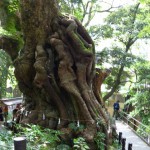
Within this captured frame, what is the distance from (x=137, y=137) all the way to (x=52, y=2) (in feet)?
24.0

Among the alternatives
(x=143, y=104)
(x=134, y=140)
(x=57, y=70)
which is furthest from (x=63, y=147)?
(x=143, y=104)

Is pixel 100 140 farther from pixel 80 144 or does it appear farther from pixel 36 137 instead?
pixel 36 137

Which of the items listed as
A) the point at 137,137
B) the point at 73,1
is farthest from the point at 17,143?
the point at 73,1

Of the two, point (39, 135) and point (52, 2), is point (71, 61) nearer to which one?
point (52, 2)

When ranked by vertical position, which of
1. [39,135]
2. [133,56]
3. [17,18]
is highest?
[17,18]

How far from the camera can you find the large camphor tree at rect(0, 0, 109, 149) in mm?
6883

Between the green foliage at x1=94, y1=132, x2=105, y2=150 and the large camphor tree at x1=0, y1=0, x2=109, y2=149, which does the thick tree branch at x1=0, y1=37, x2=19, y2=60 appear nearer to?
the large camphor tree at x1=0, y1=0, x2=109, y2=149

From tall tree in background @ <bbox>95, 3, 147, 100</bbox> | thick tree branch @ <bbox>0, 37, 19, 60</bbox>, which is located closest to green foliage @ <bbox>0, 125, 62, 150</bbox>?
thick tree branch @ <bbox>0, 37, 19, 60</bbox>

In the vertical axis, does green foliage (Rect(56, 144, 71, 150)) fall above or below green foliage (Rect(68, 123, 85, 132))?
below

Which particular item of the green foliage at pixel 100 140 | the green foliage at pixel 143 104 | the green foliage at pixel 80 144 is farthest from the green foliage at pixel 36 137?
the green foliage at pixel 143 104

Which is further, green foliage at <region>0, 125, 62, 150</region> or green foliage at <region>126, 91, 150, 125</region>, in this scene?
green foliage at <region>126, 91, 150, 125</region>

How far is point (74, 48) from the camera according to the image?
7305mm

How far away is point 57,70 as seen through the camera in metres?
7.32

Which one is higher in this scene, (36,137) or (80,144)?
(36,137)
